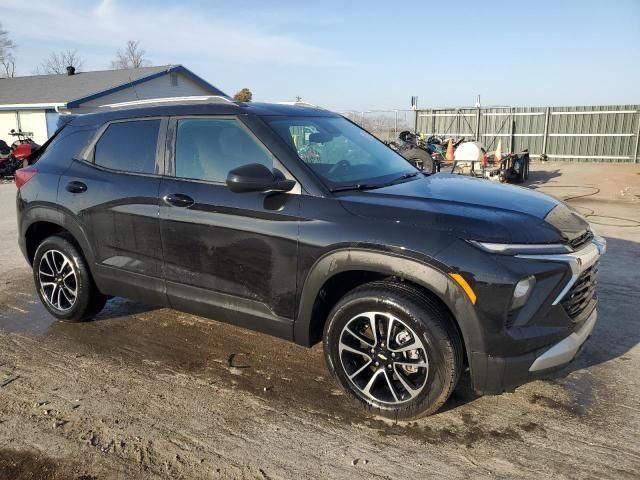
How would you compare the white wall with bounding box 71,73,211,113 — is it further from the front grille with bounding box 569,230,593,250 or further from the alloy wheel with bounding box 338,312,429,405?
the front grille with bounding box 569,230,593,250

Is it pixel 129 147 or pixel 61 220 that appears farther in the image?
pixel 61 220

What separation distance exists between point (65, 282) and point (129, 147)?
4.65ft

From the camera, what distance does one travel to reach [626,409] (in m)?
3.27

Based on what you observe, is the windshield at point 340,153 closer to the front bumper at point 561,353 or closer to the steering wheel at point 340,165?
the steering wheel at point 340,165

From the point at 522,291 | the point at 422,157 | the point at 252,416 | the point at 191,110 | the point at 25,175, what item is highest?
the point at 191,110

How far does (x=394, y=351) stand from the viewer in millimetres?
3076

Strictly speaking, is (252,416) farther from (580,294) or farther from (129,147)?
(129,147)

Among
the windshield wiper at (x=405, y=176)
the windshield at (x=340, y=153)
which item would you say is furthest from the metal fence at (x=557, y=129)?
the windshield wiper at (x=405, y=176)

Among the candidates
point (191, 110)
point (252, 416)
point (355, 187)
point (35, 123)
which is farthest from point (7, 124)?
point (252, 416)

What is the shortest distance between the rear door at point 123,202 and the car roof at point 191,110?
89 millimetres

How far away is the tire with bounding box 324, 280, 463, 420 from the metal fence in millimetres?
22887

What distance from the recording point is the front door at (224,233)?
3352 mm

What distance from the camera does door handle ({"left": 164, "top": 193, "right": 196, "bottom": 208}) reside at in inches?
145

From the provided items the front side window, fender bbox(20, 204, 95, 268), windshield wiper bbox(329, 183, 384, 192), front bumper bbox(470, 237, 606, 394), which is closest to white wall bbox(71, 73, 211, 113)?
fender bbox(20, 204, 95, 268)
